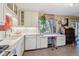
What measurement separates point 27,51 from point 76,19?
4.68 metres

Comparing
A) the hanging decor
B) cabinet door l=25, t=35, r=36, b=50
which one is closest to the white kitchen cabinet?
cabinet door l=25, t=35, r=36, b=50

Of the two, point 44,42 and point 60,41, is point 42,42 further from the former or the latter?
point 60,41

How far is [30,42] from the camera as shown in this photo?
18.3 feet

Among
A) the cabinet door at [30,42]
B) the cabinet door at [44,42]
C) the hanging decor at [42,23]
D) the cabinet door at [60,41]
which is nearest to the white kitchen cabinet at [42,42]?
the cabinet door at [44,42]

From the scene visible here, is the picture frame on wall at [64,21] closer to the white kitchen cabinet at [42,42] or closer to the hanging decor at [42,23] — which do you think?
the hanging decor at [42,23]

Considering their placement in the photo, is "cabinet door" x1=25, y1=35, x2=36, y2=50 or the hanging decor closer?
"cabinet door" x1=25, y1=35, x2=36, y2=50

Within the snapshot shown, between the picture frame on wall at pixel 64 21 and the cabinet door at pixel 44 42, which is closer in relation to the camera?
the cabinet door at pixel 44 42

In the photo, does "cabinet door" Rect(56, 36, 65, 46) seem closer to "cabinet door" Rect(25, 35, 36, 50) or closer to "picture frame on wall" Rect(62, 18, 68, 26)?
"picture frame on wall" Rect(62, 18, 68, 26)

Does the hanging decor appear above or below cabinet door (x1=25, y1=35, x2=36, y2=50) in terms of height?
above

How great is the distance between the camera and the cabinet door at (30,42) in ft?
18.0

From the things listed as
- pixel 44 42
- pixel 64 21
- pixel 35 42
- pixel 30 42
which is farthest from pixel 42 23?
pixel 64 21

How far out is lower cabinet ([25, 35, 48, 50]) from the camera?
18.1ft

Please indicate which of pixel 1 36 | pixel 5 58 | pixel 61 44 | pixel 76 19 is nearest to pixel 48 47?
pixel 61 44

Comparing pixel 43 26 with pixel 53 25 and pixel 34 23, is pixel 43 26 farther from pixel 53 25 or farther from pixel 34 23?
pixel 53 25
